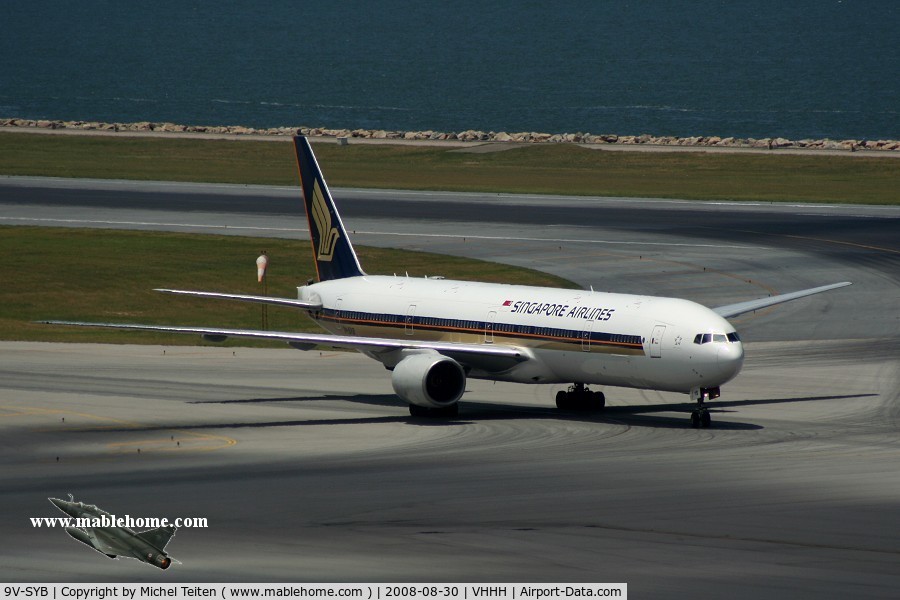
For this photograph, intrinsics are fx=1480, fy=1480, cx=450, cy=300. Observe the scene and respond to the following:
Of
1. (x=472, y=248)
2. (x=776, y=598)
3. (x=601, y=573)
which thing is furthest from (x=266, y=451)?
(x=472, y=248)

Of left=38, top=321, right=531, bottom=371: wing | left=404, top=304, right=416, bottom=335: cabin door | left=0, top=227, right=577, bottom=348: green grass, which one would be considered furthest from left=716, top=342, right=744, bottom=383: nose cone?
left=0, top=227, right=577, bottom=348: green grass

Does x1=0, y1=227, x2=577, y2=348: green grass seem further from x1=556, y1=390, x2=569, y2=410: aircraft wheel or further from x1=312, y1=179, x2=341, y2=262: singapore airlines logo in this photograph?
x1=556, y1=390, x2=569, y2=410: aircraft wheel

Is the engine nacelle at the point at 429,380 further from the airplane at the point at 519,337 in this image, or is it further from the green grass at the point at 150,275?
the green grass at the point at 150,275

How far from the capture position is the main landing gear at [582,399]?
166 ft

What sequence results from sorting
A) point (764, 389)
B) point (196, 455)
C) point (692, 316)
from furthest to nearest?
point (764, 389)
point (692, 316)
point (196, 455)

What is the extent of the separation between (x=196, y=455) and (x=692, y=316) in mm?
15936

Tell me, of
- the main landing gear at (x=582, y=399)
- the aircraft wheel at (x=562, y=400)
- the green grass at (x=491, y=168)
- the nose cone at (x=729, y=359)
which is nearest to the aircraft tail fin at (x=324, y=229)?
the aircraft wheel at (x=562, y=400)

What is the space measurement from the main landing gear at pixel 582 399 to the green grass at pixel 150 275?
21.6 metres

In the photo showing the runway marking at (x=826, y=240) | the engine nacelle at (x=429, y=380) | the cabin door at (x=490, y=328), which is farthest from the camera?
the runway marking at (x=826, y=240)

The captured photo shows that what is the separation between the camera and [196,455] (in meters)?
41.8

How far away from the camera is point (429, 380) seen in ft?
156

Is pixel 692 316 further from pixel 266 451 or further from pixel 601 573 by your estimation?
pixel 601 573

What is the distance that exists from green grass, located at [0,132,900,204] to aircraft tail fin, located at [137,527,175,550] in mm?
99501

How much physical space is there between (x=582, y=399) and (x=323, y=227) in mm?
13352
